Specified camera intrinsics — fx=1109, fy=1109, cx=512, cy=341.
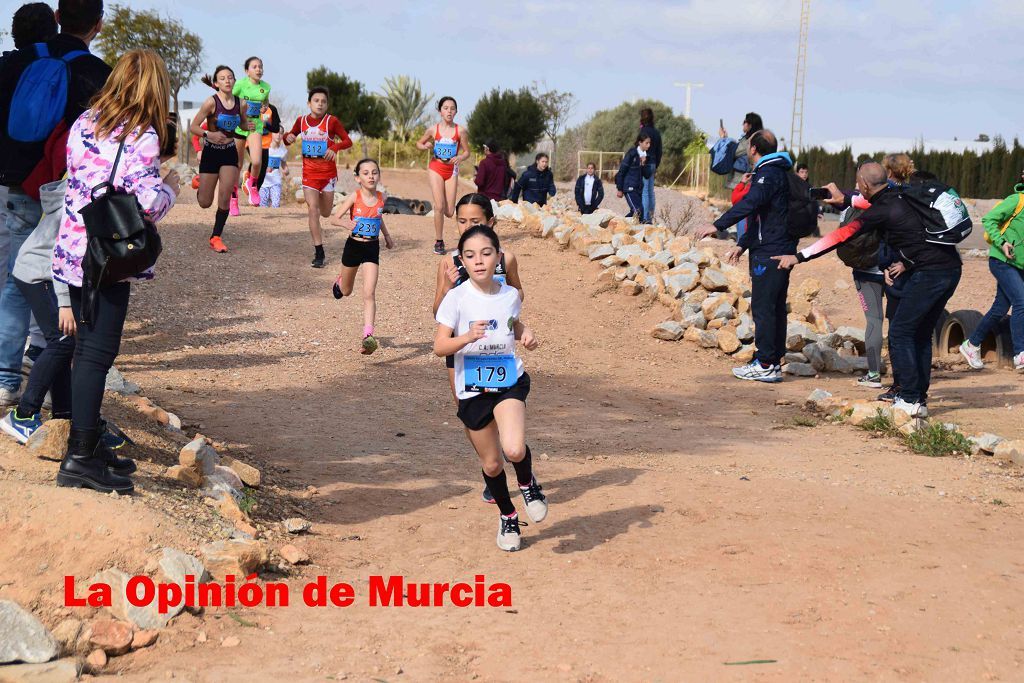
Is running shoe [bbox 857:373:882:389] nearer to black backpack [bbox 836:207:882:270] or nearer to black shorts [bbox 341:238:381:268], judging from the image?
black backpack [bbox 836:207:882:270]

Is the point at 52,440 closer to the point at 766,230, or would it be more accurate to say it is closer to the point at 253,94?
the point at 766,230

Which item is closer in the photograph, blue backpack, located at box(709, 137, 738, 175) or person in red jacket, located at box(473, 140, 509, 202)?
blue backpack, located at box(709, 137, 738, 175)

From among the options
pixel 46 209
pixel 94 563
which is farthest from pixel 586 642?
pixel 46 209

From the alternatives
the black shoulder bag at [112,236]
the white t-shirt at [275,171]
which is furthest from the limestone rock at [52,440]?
the white t-shirt at [275,171]

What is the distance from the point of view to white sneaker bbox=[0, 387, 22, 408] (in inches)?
221

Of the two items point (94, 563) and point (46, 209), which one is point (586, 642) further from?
point (46, 209)

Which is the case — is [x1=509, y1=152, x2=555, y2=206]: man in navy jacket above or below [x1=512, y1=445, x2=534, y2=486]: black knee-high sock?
above

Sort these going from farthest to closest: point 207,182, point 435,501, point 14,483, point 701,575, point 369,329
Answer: point 207,182, point 369,329, point 435,501, point 701,575, point 14,483

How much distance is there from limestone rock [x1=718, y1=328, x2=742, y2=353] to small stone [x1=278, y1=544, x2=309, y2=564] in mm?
7440

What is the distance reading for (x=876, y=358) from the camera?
32.8ft

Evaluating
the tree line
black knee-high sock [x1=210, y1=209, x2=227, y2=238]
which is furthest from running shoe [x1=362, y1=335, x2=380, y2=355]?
the tree line

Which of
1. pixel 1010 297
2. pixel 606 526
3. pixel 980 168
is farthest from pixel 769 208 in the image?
pixel 980 168

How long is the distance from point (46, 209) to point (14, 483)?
136cm

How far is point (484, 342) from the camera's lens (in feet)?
16.2
